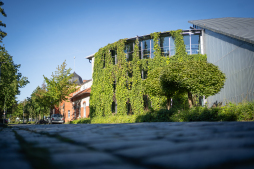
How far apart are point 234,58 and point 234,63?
34 centimetres

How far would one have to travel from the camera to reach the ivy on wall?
21219 millimetres

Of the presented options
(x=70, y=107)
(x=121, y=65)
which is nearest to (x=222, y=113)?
(x=121, y=65)

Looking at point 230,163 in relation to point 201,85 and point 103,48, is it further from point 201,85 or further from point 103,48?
point 103,48

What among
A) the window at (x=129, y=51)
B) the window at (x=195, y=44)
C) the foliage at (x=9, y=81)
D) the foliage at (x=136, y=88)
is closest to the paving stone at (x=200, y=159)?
the foliage at (x=136, y=88)

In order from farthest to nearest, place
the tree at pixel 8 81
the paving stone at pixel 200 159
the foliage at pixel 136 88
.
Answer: the tree at pixel 8 81 < the foliage at pixel 136 88 < the paving stone at pixel 200 159

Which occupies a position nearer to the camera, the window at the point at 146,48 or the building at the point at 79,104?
the window at the point at 146,48

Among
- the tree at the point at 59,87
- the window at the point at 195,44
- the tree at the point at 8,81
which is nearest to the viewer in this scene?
the window at the point at 195,44

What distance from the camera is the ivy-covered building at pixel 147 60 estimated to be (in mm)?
17719

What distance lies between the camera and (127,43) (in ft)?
80.1

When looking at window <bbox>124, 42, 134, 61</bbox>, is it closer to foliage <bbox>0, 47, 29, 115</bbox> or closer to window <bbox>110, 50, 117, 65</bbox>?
window <bbox>110, 50, 117, 65</bbox>

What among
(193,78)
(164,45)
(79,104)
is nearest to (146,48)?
(164,45)

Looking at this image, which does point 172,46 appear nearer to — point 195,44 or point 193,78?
point 195,44

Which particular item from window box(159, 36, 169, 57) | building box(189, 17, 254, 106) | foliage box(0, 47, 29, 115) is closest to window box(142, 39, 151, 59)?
window box(159, 36, 169, 57)

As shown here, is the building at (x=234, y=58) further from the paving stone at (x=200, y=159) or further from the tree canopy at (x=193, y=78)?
the paving stone at (x=200, y=159)
